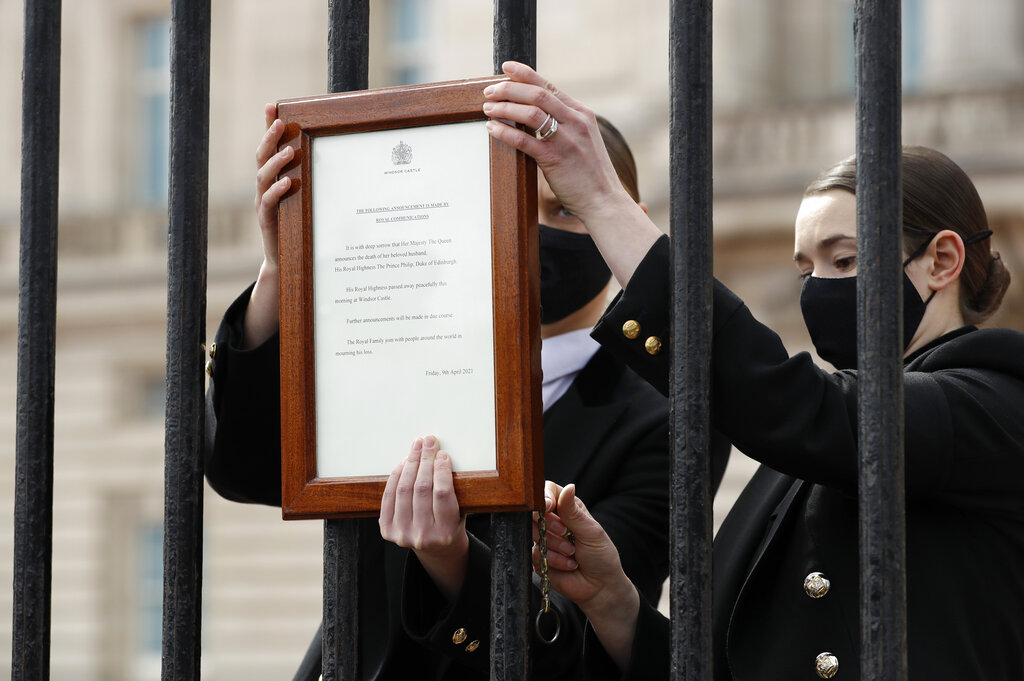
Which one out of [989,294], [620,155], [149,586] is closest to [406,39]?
[149,586]

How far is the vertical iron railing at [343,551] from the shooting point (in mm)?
1546

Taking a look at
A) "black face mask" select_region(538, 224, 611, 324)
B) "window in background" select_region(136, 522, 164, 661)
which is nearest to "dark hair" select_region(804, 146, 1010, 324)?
"black face mask" select_region(538, 224, 611, 324)

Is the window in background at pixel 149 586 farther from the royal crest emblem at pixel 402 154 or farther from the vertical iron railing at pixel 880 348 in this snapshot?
the vertical iron railing at pixel 880 348

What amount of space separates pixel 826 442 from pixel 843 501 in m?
0.31

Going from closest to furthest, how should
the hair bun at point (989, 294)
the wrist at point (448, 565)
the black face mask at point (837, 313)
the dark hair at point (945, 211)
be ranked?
the wrist at point (448, 565)
the black face mask at point (837, 313)
the dark hair at point (945, 211)
the hair bun at point (989, 294)

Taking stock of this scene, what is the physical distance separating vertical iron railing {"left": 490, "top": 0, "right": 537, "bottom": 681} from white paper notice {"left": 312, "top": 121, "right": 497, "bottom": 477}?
3.3 inches

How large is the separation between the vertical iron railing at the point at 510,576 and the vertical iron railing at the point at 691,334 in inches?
6.4

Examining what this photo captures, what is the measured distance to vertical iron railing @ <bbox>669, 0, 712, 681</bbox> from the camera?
1.43 metres

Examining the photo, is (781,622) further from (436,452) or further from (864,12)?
(864,12)

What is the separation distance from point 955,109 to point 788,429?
12.6 m

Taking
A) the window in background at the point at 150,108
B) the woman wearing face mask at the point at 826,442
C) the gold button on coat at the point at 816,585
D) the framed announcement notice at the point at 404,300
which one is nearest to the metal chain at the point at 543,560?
the woman wearing face mask at the point at 826,442

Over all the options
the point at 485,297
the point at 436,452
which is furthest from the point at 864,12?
the point at 436,452

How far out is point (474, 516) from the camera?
6.90 feet

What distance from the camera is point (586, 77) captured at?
1561 cm
